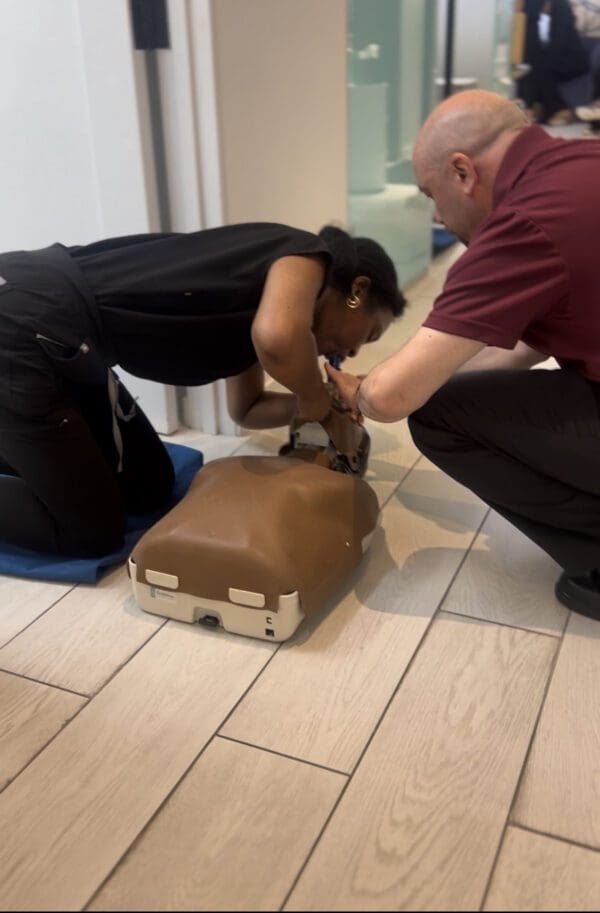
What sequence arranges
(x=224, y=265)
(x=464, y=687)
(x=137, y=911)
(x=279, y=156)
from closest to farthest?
(x=137, y=911) → (x=464, y=687) → (x=224, y=265) → (x=279, y=156)

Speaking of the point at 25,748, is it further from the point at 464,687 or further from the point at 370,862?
the point at 464,687

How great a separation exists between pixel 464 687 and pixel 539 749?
0.16 metres

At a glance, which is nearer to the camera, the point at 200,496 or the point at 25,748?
the point at 25,748

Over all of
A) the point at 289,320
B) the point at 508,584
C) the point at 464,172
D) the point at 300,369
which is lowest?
the point at 508,584

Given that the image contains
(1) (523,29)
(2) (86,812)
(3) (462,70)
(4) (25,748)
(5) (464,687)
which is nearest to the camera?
(2) (86,812)

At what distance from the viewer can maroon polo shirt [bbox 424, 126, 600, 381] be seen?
122cm

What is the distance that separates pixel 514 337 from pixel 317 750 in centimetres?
67

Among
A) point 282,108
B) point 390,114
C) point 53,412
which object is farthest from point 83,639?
point 390,114

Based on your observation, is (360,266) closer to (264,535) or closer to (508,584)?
Result: (264,535)

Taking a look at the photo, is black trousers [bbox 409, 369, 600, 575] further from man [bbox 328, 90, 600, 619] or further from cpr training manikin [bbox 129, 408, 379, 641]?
cpr training manikin [bbox 129, 408, 379, 641]

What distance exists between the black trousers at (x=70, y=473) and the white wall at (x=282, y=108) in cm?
63

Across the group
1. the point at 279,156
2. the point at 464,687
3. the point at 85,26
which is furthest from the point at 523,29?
the point at 464,687

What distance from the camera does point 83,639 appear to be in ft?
4.76

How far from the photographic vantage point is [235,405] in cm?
190
